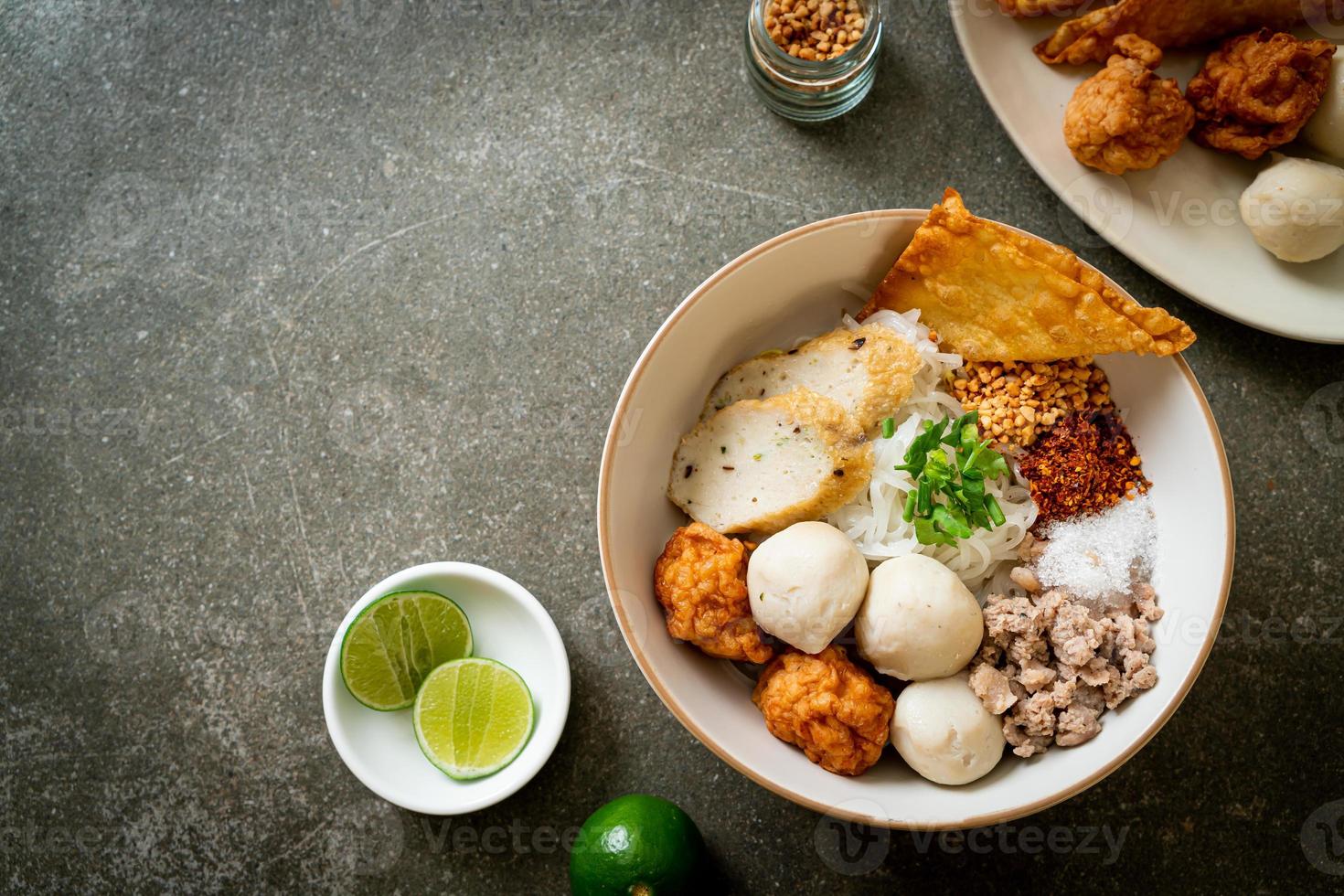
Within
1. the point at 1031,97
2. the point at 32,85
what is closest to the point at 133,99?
the point at 32,85

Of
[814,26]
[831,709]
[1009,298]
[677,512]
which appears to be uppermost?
[814,26]

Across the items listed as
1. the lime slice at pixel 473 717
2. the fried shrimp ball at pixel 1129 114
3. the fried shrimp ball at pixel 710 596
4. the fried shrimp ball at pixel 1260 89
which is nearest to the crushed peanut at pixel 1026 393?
the fried shrimp ball at pixel 1129 114

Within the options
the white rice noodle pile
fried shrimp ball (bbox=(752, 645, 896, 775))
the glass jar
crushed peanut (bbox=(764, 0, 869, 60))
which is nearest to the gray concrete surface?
the glass jar

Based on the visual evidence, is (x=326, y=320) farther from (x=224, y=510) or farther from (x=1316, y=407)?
(x=1316, y=407)

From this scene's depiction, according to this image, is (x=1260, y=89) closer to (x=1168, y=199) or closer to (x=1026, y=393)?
(x=1168, y=199)

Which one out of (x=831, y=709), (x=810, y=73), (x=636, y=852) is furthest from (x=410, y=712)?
(x=810, y=73)
